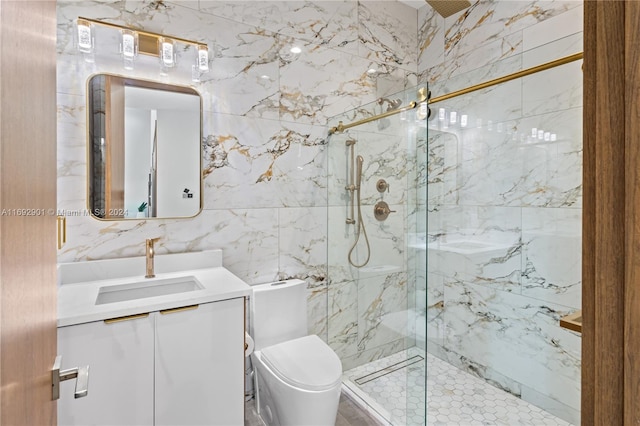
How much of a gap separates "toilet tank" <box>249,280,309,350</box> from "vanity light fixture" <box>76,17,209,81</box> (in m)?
1.30

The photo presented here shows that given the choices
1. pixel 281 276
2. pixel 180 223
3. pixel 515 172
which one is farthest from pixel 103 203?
pixel 515 172

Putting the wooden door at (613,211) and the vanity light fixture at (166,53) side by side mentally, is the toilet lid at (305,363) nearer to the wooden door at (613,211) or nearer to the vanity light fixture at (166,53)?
the wooden door at (613,211)

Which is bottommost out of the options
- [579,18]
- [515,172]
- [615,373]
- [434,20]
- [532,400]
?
[532,400]

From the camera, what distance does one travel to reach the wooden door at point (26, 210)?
0.38 metres

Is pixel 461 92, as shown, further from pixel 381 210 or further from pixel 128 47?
pixel 128 47

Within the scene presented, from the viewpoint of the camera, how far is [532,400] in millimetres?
1951

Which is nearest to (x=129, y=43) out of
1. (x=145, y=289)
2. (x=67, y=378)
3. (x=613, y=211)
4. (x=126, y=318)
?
(x=145, y=289)

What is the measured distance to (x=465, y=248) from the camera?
222cm

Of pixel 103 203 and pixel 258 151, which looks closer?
pixel 103 203

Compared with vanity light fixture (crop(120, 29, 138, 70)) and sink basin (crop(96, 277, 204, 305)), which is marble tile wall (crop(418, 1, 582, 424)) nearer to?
sink basin (crop(96, 277, 204, 305))

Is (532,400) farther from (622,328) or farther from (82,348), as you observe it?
(82,348)

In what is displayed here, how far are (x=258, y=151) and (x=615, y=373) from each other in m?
2.00

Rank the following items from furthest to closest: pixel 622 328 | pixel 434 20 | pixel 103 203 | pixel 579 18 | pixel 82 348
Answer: pixel 434 20, pixel 579 18, pixel 103 203, pixel 82 348, pixel 622 328

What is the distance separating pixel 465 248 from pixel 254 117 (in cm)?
159
